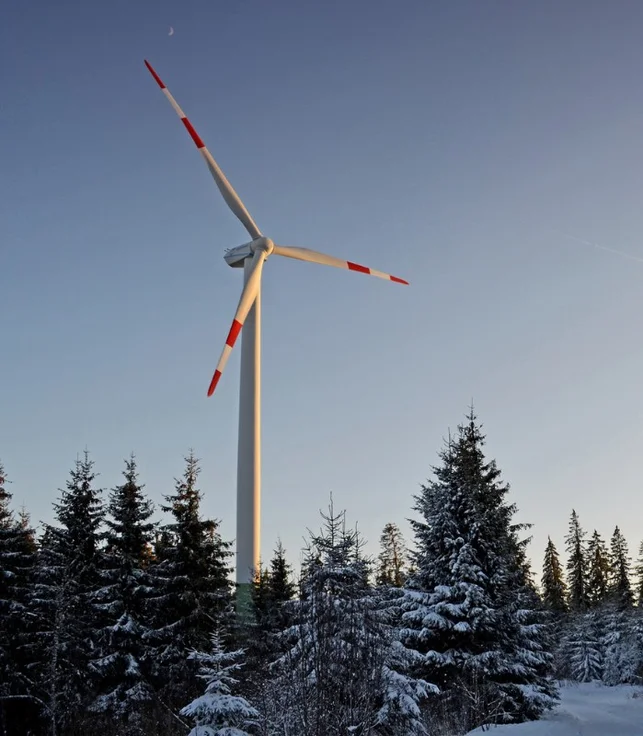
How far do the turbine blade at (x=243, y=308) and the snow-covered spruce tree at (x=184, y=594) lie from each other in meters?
5.05

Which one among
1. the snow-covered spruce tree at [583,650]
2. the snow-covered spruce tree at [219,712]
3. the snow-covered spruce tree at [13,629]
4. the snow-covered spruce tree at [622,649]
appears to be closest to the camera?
the snow-covered spruce tree at [219,712]

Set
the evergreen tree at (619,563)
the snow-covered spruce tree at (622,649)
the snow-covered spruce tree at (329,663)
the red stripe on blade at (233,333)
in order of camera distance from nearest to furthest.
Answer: the snow-covered spruce tree at (329,663)
the red stripe on blade at (233,333)
the snow-covered spruce tree at (622,649)
the evergreen tree at (619,563)

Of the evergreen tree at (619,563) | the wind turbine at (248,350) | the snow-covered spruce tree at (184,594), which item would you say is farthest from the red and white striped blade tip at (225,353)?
the evergreen tree at (619,563)

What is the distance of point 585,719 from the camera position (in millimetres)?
25469

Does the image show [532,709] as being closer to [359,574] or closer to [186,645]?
[359,574]

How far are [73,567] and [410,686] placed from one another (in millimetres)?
18602

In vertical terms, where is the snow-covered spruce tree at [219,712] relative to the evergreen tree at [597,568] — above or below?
below

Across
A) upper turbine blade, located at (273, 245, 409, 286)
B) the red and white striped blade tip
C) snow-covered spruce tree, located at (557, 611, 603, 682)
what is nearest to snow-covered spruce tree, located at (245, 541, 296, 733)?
the red and white striped blade tip

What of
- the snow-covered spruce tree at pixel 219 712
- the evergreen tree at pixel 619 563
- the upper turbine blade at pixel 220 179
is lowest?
the snow-covered spruce tree at pixel 219 712

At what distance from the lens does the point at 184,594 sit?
3253 cm

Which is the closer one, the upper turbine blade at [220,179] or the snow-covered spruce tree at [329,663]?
the snow-covered spruce tree at [329,663]

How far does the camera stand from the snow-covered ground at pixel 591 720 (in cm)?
2044

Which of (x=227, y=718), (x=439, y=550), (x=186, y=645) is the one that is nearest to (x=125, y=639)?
(x=186, y=645)

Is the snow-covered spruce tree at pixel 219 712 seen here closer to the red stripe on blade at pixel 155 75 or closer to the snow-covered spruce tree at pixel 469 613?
the snow-covered spruce tree at pixel 469 613
